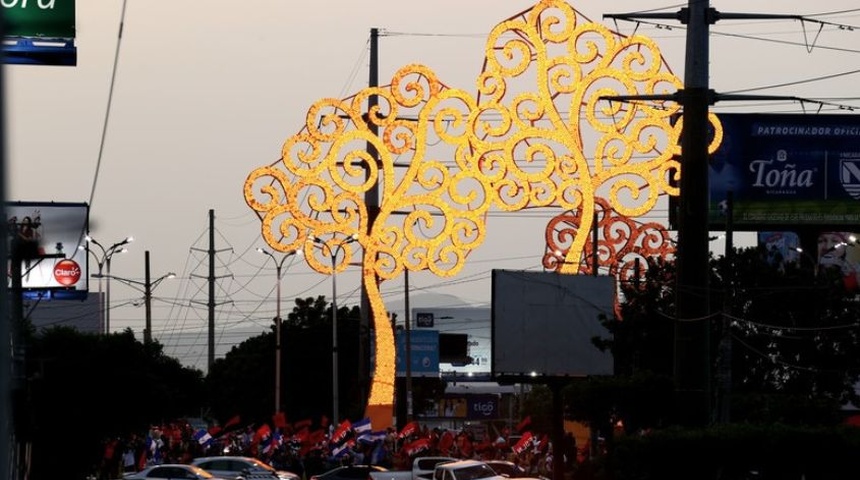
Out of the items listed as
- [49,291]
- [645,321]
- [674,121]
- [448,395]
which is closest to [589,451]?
[645,321]

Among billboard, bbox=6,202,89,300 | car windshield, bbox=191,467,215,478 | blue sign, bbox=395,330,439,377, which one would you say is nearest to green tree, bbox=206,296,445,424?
blue sign, bbox=395,330,439,377

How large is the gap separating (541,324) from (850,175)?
1881 cm

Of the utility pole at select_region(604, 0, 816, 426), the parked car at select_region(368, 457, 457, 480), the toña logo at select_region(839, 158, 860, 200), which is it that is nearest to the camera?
the utility pole at select_region(604, 0, 816, 426)

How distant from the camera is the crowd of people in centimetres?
5241

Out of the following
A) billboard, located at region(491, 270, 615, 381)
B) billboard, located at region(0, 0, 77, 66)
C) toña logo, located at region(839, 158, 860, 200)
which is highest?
toña logo, located at region(839, 158, 860, 200)

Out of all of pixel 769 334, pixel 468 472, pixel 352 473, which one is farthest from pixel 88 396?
pixel 769 334

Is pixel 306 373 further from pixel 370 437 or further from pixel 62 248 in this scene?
pixel 370 437

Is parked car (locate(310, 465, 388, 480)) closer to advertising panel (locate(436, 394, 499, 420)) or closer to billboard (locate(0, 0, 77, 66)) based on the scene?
billboard (locate(0, 0, 77, 66))

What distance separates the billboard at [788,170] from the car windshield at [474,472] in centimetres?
2628

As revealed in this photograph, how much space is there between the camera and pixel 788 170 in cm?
6153

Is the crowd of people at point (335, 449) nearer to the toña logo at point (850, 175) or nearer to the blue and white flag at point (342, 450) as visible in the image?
the blue and white flag at point (342, 450)

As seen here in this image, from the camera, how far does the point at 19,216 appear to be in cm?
6406

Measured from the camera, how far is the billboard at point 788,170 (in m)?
61.2

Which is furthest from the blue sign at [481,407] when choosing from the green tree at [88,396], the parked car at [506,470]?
the parked car at [506,470]
